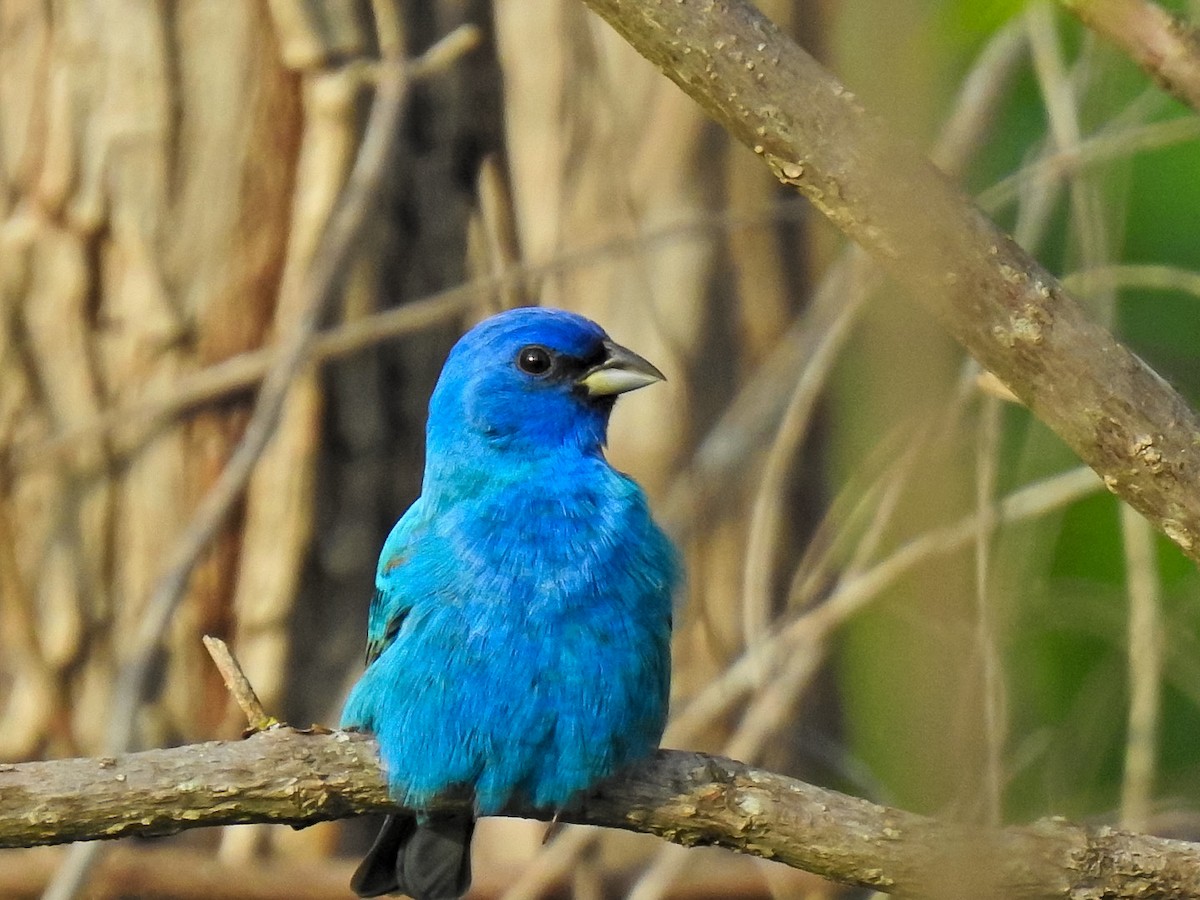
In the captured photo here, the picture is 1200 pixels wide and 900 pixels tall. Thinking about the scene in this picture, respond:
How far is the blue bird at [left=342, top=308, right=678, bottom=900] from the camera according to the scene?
9.44ft

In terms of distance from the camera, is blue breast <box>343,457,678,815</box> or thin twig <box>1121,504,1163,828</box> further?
thin twig <box>1121,504,1163,828</box>

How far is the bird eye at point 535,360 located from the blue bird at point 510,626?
0.07 ft

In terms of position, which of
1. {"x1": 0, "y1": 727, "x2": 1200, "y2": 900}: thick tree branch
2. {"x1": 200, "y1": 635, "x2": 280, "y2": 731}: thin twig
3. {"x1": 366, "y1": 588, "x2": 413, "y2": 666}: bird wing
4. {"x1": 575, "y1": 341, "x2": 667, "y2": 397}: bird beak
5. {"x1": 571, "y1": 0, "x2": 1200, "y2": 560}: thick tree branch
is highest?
{"x1": 575, "y1": 341, "x2": 667, "y2": 397}: bird beak

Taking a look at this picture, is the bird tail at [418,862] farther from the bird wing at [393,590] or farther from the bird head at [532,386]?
the bird head at [532,386]

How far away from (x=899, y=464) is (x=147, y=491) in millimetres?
2155

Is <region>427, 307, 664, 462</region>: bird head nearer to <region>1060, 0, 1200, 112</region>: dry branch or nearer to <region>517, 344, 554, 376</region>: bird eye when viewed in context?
<region>517, 344, 554, 376</region>: bird eye

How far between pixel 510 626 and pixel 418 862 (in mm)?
670

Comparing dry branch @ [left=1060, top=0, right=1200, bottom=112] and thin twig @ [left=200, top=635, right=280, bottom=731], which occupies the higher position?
dry branch @ [left=1060, top=0, right=1200, bottom=112]

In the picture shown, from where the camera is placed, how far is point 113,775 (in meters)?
2.43

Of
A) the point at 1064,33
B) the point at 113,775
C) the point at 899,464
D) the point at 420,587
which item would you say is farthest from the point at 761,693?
the point at 1064,33

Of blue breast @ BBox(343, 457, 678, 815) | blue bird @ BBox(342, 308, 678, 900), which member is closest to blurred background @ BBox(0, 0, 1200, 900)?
blue bird @ BBox(342, 308, 678, 900)

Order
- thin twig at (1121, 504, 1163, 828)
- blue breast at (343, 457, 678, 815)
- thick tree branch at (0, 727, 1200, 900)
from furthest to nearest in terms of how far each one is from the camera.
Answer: thin twig at (1121, 504, 1163, 828)
blue breast at (343, 457, 678, 815)
thick tree branch at (0, 727, 1200, 900)

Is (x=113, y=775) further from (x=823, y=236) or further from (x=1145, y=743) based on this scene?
(x=823, y=236)

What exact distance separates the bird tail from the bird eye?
1.00 meters
